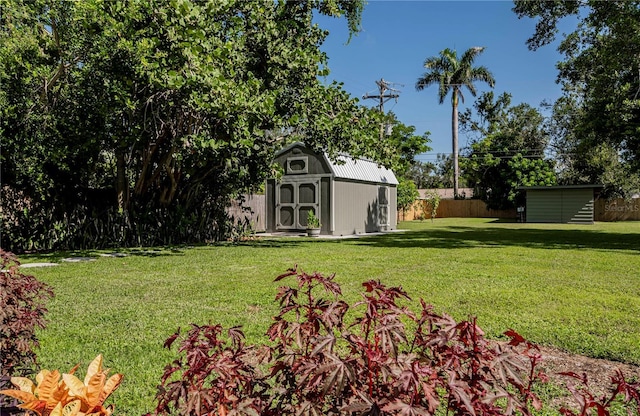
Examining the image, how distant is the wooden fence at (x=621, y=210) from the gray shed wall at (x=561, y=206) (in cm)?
619

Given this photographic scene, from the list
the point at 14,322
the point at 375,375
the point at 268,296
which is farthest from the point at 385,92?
the point at 375,375

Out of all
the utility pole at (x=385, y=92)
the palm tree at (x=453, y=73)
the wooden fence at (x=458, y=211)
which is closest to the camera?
the utility pole at (x=385, y=92)

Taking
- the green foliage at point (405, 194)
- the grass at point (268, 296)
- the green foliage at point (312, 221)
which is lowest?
the grass at point (268, 296)

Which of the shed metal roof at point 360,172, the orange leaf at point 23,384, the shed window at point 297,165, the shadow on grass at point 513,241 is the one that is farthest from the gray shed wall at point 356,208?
the orange leaf at point 23,384

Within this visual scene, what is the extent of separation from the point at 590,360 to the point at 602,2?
12220 millimetres

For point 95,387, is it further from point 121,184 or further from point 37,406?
point 121,184

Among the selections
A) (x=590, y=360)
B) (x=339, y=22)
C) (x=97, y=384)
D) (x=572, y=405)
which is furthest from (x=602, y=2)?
(x=97, y=384)

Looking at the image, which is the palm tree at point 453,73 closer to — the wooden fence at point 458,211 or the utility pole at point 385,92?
the utility pole at point 385,92

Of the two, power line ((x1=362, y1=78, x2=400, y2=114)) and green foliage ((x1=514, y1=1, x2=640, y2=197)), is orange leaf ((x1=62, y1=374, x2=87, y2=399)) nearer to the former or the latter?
green foliage ((x1=514, y1=1, x2=640, y2=197))

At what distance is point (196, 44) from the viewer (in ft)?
26.8

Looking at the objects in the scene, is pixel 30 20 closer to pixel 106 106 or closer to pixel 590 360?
pixel 106 106

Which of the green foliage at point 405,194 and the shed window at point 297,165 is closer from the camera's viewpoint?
the shed window at point 297,165

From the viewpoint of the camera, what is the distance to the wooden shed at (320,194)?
653 inches

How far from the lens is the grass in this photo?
136 inches
